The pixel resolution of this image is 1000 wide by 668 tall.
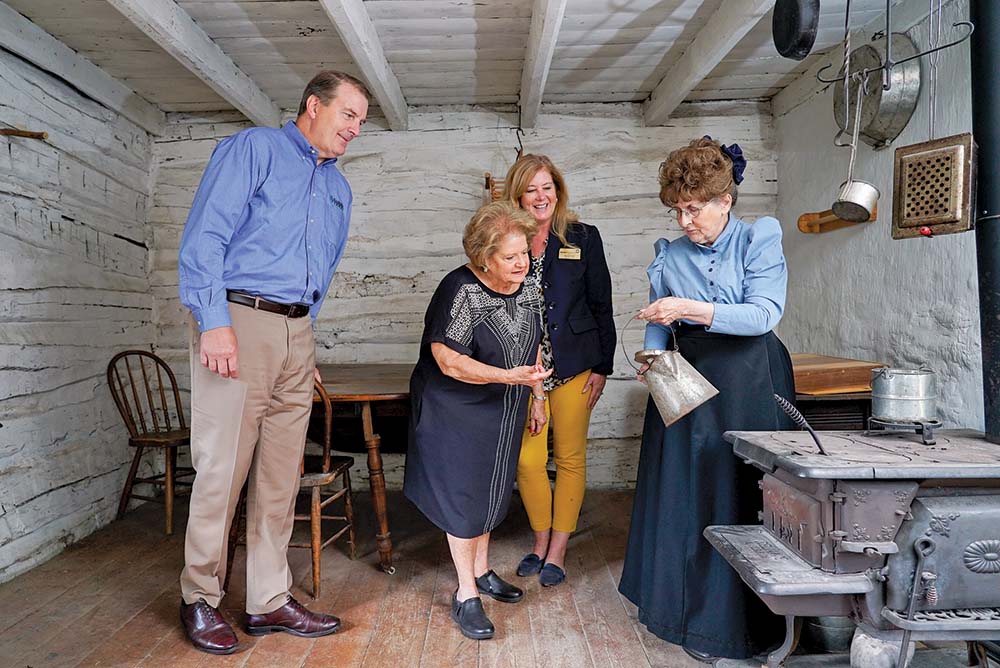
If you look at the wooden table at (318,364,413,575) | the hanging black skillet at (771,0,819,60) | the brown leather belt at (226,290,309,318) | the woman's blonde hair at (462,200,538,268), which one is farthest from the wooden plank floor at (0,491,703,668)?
the hanging black skillet at (771,0,819,60)

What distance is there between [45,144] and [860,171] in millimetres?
3657

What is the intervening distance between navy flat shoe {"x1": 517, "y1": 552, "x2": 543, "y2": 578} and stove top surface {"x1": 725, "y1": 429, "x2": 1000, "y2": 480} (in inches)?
50.5

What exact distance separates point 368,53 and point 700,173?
5.44 feet

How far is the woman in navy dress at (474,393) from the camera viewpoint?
7.91ft

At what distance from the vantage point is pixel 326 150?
8.27 ft

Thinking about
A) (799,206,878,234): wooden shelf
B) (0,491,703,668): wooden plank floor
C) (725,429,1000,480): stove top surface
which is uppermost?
(799,206,878,234): wooden shelf

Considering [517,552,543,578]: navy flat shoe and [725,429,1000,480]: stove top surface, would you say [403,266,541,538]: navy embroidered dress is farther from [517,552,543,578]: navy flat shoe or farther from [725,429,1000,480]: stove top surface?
[725,429,1000,480]: stove top surface

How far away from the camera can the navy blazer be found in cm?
288

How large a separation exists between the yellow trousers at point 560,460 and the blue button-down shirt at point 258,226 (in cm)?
102

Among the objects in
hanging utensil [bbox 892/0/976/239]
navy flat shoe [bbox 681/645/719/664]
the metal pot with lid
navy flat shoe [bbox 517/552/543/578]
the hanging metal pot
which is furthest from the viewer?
navy flat shoe [bbox 517/552/543/578]

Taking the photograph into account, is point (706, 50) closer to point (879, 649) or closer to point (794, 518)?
point (794, 518)

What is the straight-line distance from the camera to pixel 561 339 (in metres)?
2.88

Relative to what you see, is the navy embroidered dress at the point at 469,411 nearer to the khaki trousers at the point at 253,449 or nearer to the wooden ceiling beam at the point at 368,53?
the khaki trousers at the point at 253,449

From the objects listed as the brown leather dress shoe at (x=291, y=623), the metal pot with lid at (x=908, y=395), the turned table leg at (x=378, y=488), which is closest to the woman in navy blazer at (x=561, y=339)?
the turned table leg at (x=378, y=488)
